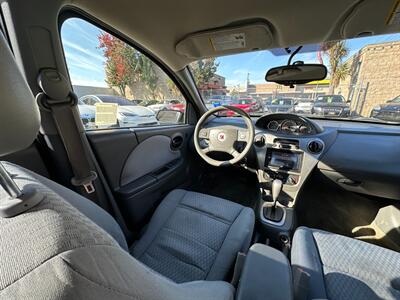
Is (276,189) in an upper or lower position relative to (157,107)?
lower

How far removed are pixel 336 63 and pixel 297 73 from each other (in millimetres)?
372

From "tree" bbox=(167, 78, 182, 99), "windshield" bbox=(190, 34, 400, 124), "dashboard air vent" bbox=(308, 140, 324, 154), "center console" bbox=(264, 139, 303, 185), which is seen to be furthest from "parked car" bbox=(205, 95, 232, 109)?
"dashboard air vent" bbox=(308, 140, 324, 154)

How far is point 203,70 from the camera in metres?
1.90

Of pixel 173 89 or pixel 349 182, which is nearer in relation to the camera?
pixel 349 182

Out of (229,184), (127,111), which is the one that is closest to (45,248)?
(127,111)

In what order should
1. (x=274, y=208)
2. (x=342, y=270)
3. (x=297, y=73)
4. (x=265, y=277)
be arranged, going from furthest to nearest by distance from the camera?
1. (x=274, y=208)
2. (x=297, y=73)
3. (x=342, y=270)
4. (x=265, y=277)

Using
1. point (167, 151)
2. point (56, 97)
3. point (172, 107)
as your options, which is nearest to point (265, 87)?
point (172, 107)

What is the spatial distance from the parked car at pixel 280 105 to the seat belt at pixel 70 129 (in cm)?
157

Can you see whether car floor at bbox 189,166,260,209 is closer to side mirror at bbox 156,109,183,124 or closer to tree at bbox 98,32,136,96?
side mirror at bbox 156,109,183,124

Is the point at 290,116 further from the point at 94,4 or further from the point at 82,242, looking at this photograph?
the point at 82,242

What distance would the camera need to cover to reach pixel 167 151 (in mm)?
1779

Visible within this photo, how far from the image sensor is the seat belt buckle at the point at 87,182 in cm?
104

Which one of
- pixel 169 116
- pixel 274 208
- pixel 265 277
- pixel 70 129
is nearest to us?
pixel 265 277

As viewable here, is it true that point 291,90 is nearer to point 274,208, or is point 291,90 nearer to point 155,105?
point 274,208
